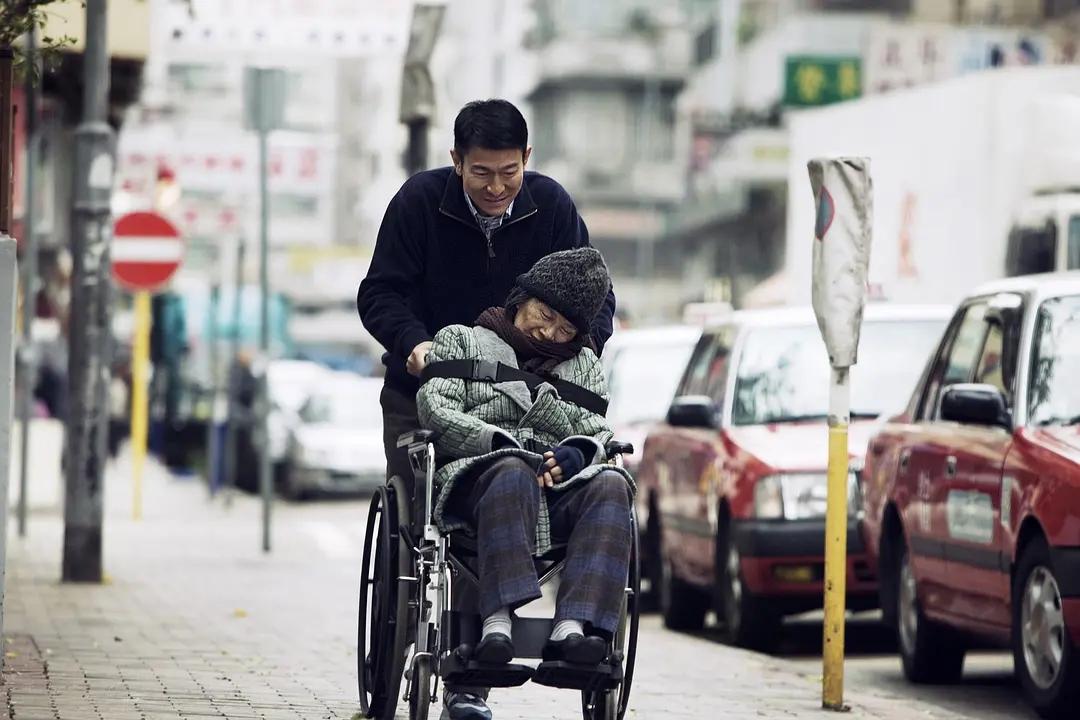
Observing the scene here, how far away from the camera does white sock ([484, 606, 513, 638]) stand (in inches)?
279

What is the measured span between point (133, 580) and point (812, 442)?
4.84 metres

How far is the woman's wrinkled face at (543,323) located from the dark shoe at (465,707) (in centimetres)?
106

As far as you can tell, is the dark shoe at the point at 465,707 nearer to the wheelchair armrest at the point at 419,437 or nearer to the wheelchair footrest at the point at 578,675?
the wheelchair footrest at the point at 578,675

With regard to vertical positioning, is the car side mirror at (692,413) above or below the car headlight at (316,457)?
above

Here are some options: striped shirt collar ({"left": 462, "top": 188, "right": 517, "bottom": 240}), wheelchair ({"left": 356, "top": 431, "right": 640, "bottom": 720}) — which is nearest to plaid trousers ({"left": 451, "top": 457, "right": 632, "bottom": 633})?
wheelchair ({"left": 356, "top": 431, "right": 640, "bottom": 720})

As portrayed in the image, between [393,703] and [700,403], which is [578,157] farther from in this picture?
[393,703]

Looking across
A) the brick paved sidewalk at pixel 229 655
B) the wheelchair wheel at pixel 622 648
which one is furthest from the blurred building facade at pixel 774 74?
the wheelchair wheel at pixel 622 648

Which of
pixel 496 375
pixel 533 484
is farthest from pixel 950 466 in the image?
pixel 533 484

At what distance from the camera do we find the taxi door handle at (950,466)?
11.2 meters

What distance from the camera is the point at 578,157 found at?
9369 cm

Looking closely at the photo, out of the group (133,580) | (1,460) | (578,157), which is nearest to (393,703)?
(1,460)

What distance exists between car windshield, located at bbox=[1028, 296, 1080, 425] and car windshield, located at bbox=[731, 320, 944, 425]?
3607 millimetres

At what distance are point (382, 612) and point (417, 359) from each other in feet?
2.75

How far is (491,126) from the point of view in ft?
25.2
